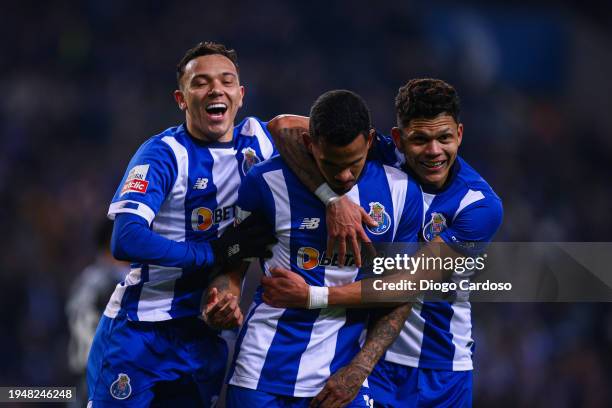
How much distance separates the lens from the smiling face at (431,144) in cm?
405

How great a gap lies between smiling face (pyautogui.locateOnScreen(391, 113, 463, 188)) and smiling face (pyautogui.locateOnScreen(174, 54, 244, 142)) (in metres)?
0.82

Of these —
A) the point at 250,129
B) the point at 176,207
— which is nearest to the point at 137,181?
the point at 176,207

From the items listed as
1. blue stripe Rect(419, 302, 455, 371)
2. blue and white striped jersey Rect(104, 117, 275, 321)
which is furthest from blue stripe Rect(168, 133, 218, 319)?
blue stripe Rect(419, 302, 455, 371)

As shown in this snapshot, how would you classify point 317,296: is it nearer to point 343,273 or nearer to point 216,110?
point 343,273

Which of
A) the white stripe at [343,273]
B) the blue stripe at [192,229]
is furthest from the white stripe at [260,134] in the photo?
the white stripe at [343,273]

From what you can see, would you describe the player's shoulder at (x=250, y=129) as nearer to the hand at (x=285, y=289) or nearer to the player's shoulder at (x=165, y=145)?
the player's shoulder at (x=165, y=145)

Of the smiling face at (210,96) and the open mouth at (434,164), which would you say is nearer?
the open mouth at (434,164)

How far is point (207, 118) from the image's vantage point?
433cm

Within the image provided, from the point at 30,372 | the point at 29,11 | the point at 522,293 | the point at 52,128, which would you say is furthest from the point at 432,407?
the point at 29,11

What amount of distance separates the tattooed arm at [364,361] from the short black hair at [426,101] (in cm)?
84

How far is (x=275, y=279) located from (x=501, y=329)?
6.22 metres

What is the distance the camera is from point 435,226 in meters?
4.16

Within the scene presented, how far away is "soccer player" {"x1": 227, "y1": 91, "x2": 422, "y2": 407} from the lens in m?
3.77

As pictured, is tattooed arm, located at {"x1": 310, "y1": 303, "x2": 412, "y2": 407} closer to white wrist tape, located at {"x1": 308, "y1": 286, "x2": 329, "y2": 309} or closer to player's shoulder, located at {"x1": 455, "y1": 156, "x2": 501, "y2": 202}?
white wrist tape, located at {"x1": 308, "y1": 286, "x2": 329, "y2": 309}
